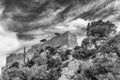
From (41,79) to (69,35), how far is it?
43.2ft

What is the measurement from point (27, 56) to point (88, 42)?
61.8ft

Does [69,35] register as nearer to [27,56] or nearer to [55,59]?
[55,59]

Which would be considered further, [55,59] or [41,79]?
[55,59]

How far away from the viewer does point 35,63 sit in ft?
130

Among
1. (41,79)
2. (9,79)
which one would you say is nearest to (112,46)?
(41,79)

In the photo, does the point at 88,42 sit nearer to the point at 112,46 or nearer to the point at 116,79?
the point at 112,46

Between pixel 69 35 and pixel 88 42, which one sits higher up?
pixel 69 35

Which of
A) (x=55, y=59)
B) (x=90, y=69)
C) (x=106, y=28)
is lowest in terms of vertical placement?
(x=90, y=69)

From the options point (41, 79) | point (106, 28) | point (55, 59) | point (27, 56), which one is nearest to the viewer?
point (41, 79)

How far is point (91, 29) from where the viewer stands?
4050 centimetres

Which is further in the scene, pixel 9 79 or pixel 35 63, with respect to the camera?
pixel 35 63

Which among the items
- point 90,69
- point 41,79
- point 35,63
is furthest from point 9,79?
point 90,69

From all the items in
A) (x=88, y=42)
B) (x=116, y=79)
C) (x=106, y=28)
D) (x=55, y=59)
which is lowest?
(x=116, y=79)

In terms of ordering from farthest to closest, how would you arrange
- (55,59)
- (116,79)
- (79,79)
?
(55,59) → (79,79) → (116,79)
